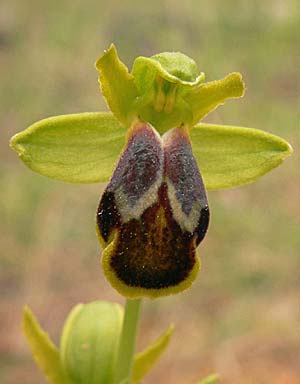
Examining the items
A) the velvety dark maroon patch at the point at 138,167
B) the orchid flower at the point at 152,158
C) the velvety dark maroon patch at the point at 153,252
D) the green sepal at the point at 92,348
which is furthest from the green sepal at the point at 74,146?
the green sepal at the point at 92,348

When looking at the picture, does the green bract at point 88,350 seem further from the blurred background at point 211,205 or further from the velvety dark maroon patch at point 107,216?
the blurred background at point 211,205

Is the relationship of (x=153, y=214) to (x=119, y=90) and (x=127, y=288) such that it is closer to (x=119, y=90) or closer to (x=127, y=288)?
Answer: (x=127, y=288)

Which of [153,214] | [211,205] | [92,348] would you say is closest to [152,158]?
[153,214]

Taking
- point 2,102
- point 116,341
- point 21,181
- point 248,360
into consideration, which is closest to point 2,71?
point 2,102

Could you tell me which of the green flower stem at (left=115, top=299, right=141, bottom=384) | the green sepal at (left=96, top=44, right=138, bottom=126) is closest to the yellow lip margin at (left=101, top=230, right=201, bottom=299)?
the green flower stem at (left=115, top=299, right=141, bottom=384)

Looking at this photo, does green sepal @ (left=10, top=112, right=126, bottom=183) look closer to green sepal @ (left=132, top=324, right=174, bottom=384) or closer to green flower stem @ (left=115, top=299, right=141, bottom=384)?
green flower stem @ (left=115, top=299, right=141, bottom=384)

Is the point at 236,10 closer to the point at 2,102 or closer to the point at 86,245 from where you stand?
the point at 2,102
